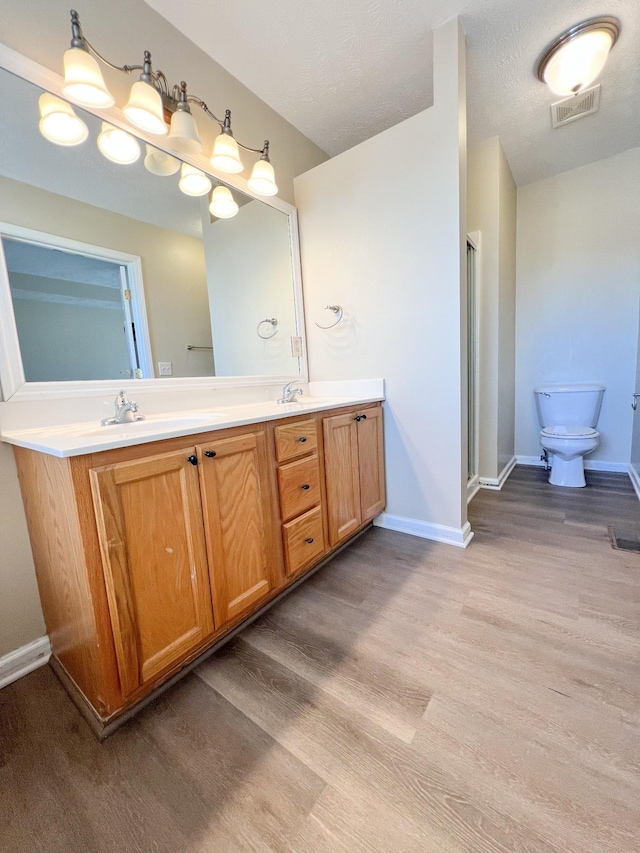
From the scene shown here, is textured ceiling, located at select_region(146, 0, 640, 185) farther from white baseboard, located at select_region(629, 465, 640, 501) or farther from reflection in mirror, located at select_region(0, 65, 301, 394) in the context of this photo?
white baseboard, located at select_region(629, 465, 640, 501)

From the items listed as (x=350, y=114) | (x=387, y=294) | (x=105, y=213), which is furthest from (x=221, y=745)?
(x=350, y=114)

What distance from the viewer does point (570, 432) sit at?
2.66 meters

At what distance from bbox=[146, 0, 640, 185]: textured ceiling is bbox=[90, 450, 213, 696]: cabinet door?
6.53 ft

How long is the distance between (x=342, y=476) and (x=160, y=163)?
5.42ft

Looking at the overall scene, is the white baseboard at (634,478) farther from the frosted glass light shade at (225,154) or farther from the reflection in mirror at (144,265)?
the frosted glass light shade at (225,154)

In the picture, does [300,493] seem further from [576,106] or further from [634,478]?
[576,106]

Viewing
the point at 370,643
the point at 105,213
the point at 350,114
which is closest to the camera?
the point at 370,643

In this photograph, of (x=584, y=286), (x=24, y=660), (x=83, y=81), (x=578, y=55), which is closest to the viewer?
(x=83, y=81)

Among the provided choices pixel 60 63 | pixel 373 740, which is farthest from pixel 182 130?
pixel 373 740

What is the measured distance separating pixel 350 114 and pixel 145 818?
10.4 ft

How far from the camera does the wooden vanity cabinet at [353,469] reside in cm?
167

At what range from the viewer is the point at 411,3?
1495mm

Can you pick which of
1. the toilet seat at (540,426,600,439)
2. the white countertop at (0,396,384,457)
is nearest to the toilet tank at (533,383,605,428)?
the toilet seat at (540,426,600,439)

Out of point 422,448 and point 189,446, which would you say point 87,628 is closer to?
point 189,446
